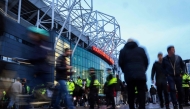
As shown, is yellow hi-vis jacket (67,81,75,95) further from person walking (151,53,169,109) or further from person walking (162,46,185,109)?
person walking (162,46,185,109)

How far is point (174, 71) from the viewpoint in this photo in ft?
22.4

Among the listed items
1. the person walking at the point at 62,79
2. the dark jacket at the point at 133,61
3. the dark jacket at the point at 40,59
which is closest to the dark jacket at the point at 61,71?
the person walking at the point at 62,79

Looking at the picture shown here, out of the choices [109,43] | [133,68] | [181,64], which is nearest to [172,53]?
[181,64]

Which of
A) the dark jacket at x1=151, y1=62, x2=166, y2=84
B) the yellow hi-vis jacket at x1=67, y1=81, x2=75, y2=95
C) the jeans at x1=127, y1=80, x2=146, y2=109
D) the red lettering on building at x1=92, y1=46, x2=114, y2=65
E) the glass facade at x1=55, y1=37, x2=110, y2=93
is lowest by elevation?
the jeans at x1=127, y1=80, x2=146, y2=109

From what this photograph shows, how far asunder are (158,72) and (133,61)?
Result: 3.73 meters

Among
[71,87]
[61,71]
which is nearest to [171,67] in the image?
[61,71]

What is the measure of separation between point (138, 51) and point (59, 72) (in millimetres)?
1861

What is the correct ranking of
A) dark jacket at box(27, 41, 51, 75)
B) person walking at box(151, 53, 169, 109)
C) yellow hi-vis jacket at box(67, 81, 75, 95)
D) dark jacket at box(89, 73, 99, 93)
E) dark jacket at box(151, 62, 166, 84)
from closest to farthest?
1. dark jacket at box(27, 41, 51, 75)
2. person walking at box(151, 53, 169, 109)
3. dark jacket at box(151, 62, 166, 84)
4. dark jacket at box(89, 73, 99, 93)
5. yellow hi-vis jacket at box(67, 81, 75, 95)

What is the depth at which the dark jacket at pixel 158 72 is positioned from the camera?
334 inches

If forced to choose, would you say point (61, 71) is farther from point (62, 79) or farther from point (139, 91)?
point (139, 91)

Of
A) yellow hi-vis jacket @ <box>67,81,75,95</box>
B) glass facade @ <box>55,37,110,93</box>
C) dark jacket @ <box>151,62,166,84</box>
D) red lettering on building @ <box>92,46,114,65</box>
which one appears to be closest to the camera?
dark jacket @ <box>151,62,166,84</box>

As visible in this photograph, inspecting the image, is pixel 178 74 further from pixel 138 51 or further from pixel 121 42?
pixel 121 42

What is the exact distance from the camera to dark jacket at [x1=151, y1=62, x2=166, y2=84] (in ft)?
27.8

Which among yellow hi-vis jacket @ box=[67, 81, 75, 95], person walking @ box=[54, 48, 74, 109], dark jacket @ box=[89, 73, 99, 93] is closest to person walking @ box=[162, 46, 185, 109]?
person walking @ box=[54, 48, 74, 109]
